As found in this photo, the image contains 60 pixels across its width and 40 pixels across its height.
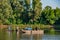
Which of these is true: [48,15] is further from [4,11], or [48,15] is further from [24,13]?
[4,11]

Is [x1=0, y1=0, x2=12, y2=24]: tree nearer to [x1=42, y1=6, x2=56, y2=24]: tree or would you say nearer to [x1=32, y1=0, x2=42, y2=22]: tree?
[x1=32, y1=0, x2=42, y2=22]: tree

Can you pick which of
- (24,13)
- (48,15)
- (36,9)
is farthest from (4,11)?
(48,15)

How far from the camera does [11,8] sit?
75562 mm

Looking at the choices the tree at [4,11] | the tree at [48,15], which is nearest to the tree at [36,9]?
the tree at [48,15]

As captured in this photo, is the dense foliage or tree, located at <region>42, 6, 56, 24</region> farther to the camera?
tree, located at <region>42, 6, 56, 24</region>

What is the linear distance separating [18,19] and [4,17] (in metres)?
6.67

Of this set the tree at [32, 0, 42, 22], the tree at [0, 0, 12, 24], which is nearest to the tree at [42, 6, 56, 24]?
the tree at [32, 0, 42, 22]

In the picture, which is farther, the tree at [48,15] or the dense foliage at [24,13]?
the tree at [48,15]

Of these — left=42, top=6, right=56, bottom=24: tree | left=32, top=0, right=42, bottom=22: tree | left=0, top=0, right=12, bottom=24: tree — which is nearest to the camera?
left=0, top=0, right=12, bottom=24: tree

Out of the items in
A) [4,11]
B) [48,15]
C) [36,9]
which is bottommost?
[48,15]

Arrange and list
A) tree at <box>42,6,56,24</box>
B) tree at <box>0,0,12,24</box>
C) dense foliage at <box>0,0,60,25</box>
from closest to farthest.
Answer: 1. tree at <box>0,0,12,24</box>
2. dense foliage at <box>0,0,60,25</box>
3. tree at <box>42,6,56,24</box>

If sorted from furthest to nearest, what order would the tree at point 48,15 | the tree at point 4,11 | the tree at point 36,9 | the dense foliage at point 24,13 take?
the tree at point 48,15, the tree at point 36,9, the dense foliage at point 24,13, the tree at point 4,11

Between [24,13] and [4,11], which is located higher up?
[4,11]

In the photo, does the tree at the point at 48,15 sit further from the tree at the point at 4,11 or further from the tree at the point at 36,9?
the tree at the point at 4,11
